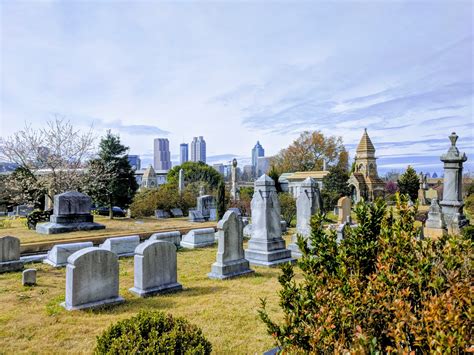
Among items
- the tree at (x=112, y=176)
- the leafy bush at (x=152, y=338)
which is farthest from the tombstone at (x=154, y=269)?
the tree at (x=112, y=176)

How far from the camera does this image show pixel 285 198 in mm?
21328

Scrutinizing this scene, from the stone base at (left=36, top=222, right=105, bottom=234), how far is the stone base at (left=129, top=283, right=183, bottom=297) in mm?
9710

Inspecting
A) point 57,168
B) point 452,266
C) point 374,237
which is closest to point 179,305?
point 374,237

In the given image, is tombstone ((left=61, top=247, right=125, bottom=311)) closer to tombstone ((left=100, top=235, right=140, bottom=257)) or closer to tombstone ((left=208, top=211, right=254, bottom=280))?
tombstone ((left=208, top=211, right=254, bottom=280))

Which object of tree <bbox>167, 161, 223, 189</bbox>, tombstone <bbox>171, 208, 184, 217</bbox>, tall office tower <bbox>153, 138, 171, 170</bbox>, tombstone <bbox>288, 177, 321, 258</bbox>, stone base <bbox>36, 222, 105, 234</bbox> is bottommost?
tombstone <bbox>171, 208, 184, 217</bbox>

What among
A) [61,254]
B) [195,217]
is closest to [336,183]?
[195,217]

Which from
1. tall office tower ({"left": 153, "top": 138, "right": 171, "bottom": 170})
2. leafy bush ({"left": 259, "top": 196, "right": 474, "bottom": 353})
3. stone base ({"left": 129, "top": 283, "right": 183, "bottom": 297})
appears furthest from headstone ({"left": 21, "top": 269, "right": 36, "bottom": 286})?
tall office tower ({"left": 153, "top": 138, "right": 171, "bottom": 170})

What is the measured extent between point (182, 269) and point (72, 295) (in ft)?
12.0

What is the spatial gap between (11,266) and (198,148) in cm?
13813

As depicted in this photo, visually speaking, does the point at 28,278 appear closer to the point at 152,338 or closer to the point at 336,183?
the point at 152,338

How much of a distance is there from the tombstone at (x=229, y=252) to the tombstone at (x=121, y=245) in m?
3.91

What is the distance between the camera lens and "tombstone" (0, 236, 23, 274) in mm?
8523

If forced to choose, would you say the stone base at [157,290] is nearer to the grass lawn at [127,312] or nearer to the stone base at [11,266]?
the grass lawn at [127,312]

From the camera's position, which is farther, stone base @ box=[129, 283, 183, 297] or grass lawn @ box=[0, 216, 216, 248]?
grass lawn @ box=[0, 216, 216, 248]
